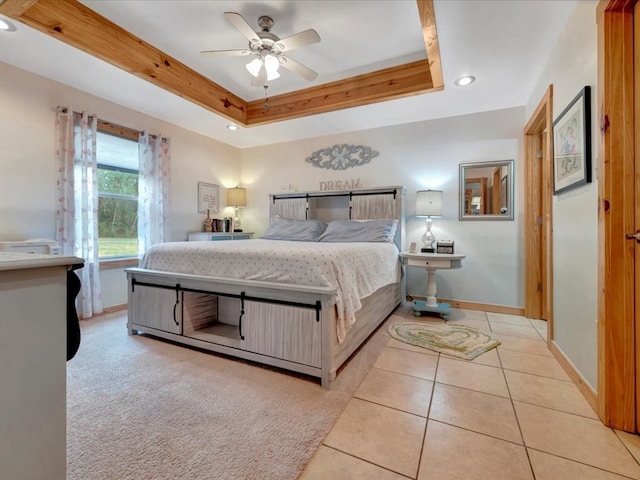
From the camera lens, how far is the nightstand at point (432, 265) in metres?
2.96

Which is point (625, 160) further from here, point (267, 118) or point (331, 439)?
point (267, 118)

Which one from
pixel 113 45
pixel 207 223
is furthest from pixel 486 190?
pixel 113 45

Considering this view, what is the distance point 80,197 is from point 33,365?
2.92 metres

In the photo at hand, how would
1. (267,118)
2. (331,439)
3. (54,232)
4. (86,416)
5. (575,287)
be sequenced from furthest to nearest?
(267,118) < (54,232) < (575,287) < (86,416) < (331,439)

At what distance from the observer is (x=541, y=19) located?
6.37 feet

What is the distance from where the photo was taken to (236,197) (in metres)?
4.72

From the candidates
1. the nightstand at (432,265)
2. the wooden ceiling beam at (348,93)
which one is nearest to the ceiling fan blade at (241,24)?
the wooden ceiling beam at (348,93)

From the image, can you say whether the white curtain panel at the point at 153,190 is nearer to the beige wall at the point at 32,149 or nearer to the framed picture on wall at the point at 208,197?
the beige wall at the point at 32,149

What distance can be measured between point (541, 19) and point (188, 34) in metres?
2.70

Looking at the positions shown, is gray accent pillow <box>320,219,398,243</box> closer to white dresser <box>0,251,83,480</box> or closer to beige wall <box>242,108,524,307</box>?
beige wall <box>242,108,524,307</box>

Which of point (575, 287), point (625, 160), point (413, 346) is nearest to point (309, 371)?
point (413, 346)

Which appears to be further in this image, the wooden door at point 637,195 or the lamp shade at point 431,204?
the lamp shade at point 431,204

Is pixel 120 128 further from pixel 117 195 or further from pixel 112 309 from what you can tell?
pixel 112 309

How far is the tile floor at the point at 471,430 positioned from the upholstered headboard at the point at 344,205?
6.04ft
